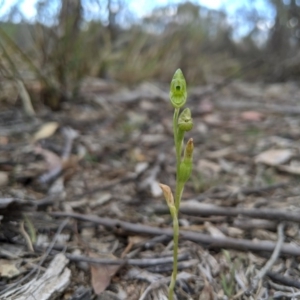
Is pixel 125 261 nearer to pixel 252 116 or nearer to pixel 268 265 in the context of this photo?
pixel 268 265

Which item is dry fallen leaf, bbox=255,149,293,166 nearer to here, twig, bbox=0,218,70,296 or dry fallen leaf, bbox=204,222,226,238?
dry fallen leaf, bbox=204,222,226,238

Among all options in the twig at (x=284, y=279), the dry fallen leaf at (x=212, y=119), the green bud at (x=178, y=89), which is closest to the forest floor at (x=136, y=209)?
the twig at (x=284, y=279)

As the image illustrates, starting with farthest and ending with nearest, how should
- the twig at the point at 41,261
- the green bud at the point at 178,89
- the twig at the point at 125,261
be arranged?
the twig at the point at 125,261 < the twig at the point at 41,261 < the green bud at the point at 178,89

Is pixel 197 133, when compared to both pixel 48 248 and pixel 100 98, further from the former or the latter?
pixel 48 248

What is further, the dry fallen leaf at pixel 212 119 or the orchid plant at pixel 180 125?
the dry fallen leaf at pixel 212 119

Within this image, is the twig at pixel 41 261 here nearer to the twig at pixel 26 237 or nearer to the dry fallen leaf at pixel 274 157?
the twig at pixel 26 237

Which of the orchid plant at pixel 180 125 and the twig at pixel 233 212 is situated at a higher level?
the orchid plant at pixel 180 125

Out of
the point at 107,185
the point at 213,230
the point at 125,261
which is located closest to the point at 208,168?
the point at 107,185

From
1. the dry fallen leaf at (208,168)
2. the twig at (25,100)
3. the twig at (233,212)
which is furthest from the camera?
the twig at (25,100)
